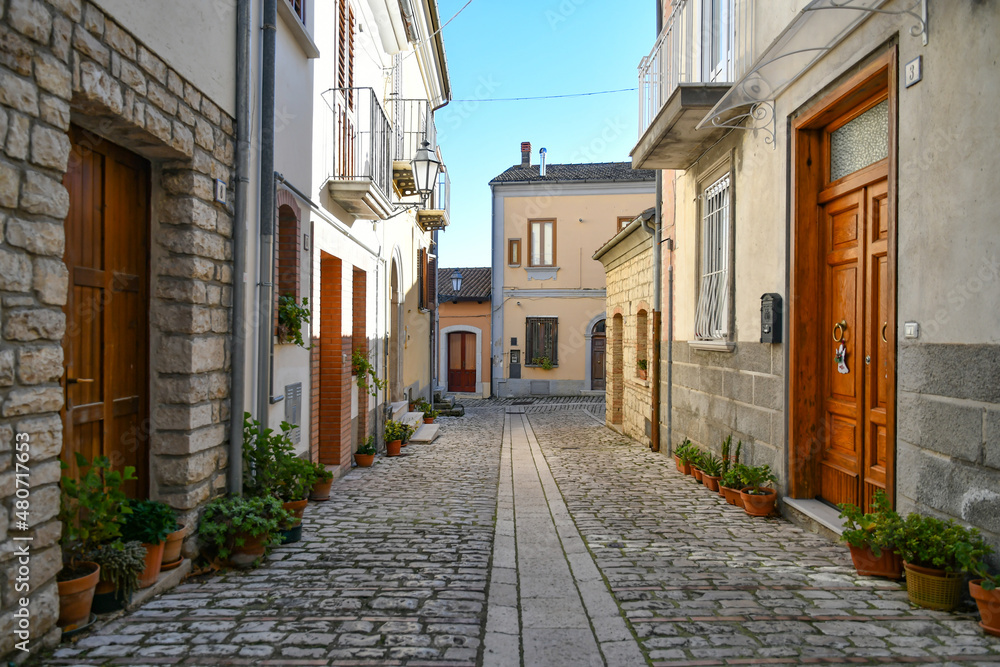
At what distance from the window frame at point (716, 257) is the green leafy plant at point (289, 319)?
4253 mm

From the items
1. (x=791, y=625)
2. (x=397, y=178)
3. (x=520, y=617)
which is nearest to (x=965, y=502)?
(x=791, y=625)

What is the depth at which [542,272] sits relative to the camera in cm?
2394

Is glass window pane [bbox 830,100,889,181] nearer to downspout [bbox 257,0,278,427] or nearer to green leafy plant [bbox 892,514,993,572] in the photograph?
green leafy plant [bbox 892,514,993,572]

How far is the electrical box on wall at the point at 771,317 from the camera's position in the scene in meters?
5.89

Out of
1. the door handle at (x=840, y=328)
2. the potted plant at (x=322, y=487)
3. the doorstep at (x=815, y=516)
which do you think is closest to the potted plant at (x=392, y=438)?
the potted plant at (x=322, y=487)

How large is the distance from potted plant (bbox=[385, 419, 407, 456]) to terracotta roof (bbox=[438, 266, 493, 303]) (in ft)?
48.2

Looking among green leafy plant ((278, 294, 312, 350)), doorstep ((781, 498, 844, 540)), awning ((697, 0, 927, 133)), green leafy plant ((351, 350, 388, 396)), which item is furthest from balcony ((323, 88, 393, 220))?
doorstep ((781, 498, 844, 540))

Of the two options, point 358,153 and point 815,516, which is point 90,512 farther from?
point 358,153

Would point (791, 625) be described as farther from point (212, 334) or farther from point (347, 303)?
point (347, 303)

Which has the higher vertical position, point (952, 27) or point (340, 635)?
point (952, 27)

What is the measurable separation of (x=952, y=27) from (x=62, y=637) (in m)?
5.37

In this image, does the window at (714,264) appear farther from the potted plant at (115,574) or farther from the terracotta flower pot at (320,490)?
the potted plant at (115,574)

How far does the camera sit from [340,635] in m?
3.33

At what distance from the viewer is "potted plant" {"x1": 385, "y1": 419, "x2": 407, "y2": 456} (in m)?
10.2
